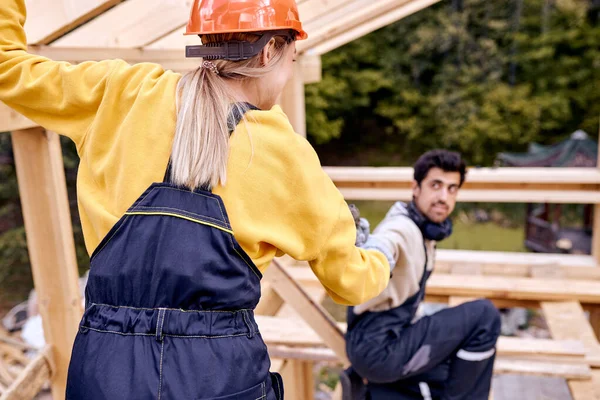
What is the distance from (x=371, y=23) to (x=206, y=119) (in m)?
3.61

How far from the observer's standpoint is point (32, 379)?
2.44 meters

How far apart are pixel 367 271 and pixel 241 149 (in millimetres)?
460

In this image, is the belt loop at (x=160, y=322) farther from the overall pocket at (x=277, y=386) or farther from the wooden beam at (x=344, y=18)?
the wooden beam at (x=344, y=18)

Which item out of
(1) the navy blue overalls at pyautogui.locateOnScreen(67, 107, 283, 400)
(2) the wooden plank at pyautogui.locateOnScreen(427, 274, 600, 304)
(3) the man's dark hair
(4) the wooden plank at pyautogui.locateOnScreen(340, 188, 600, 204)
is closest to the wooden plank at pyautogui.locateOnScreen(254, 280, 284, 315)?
(2) the wooden plank at pyautogui.locateOnScreen(427, 274, 600, 304)

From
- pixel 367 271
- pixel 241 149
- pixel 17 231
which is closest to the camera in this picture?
pixel 241 149

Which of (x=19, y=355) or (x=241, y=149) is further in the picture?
(x=19, y=355)

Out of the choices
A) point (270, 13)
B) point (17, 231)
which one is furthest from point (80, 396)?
point (17, 231)

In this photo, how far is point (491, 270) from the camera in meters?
4.57

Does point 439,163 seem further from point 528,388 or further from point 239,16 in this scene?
point 528,388

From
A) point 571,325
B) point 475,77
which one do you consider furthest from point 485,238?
point 571,325

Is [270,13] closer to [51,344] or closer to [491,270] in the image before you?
[51,344]

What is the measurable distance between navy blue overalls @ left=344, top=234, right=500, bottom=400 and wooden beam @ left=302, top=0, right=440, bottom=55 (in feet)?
7.30

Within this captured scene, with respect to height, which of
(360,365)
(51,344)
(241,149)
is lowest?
(360,365)

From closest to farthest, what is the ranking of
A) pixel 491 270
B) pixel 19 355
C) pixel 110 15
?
pixel 110 15 < pixel 491 270 < pixel 19 355
